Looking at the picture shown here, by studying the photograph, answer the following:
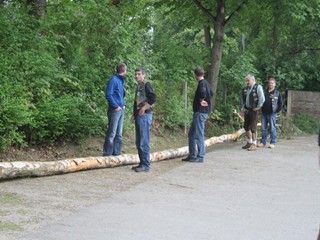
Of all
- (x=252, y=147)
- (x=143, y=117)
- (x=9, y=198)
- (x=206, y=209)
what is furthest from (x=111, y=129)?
(x=252, y=147)

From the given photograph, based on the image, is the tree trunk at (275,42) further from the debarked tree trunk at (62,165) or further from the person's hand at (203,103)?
the debarked tree trunk at (62,165)

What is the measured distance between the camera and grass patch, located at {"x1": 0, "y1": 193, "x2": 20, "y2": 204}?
663cm

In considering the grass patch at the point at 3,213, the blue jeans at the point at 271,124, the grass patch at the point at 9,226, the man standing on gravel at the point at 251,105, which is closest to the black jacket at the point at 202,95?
the man standing on gravel at the point at 251,105

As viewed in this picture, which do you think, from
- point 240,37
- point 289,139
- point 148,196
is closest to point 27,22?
point 148,196

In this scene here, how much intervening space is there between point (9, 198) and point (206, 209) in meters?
2.59

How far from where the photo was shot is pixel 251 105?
1338cm

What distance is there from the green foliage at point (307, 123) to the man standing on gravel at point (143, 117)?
14.4 meters

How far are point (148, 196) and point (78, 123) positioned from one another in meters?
4.37

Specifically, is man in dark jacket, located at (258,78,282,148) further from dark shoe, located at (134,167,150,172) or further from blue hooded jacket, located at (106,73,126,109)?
dark shoe, located at (134,167,150,172)

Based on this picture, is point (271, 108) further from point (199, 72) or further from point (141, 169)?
point (141, 169)

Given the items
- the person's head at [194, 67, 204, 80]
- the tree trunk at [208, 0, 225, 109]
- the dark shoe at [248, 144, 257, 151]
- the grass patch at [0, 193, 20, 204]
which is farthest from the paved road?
the tree trunk at [208, 0, 225, 109]

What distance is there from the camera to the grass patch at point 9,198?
6.63 metres

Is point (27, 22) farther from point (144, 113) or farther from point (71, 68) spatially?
point (144, 113)

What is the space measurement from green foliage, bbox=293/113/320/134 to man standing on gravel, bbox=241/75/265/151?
959cm
